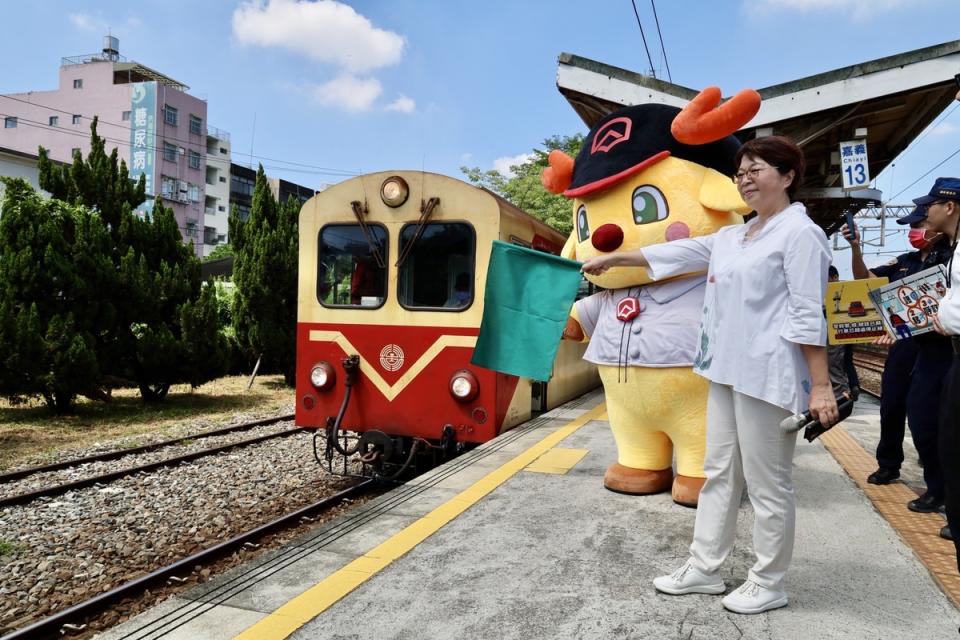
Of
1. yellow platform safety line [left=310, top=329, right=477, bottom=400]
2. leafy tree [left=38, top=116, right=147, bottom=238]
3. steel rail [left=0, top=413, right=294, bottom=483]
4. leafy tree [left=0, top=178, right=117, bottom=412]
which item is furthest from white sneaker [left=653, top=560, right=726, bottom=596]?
leafy tree [left=38, top=116, right=147, bottom=238]

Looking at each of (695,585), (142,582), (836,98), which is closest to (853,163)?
(836,98)

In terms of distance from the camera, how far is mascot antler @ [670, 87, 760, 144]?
3.59m

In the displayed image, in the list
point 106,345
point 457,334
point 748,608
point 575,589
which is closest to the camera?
point 748,608

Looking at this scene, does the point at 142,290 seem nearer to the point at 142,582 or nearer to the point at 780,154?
the point at 142,582

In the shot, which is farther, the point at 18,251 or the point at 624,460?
the point at 18,251

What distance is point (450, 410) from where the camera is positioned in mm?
5609

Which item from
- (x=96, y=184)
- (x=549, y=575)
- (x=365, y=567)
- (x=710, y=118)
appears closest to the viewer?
(x=549, y=575)

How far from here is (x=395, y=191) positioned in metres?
5.67

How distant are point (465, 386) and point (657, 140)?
Answer: 2.50m

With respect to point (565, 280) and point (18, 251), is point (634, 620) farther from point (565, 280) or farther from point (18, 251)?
point (18, 251)

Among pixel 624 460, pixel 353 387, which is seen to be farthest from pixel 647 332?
pixel 353 387

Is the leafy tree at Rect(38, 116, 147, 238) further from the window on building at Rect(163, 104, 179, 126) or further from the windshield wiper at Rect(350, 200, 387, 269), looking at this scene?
the window on building at Rect(163, 104, 179, 126)

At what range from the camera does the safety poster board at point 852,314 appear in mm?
2723

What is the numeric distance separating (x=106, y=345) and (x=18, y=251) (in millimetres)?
1886
